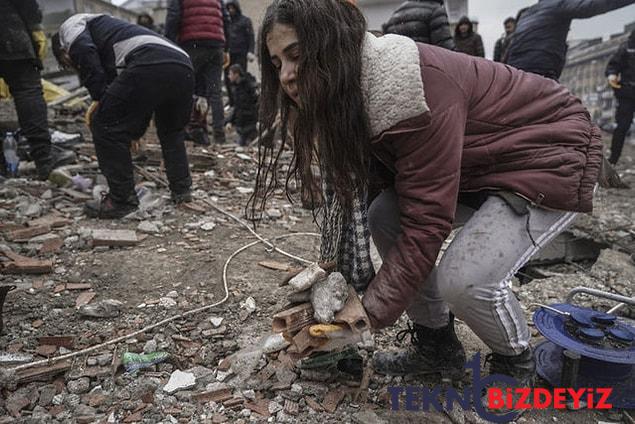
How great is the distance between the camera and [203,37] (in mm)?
6141

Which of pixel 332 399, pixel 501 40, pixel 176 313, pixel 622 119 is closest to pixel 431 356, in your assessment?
pixel 332 399

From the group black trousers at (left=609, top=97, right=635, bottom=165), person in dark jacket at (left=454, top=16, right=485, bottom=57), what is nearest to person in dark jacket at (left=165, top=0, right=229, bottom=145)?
person in dark jacket at (left=454, top=16, right=485, bottom=57)

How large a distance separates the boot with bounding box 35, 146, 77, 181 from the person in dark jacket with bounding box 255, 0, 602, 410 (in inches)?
161

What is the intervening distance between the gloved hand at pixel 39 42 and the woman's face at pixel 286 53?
4069 millimetres

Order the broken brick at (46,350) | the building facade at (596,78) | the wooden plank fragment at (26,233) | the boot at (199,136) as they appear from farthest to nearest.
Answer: the building facade at (596,78) < the boot at (199,136) < the wooden plank fragment at (26,233) < the broken brick at (46,350)

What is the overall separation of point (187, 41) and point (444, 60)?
5.23 m

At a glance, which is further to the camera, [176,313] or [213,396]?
[176,313]

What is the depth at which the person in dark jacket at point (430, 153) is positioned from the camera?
1521 millimetres

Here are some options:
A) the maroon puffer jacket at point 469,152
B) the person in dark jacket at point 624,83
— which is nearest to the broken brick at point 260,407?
the maroon puffer jacket at point 469,152

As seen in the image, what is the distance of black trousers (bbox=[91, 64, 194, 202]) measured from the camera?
3.72m

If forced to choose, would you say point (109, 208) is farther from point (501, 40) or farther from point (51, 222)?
point (501, 40)

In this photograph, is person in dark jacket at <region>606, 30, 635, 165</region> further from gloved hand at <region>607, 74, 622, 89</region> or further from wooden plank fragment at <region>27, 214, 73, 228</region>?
wooden plank fragment at <region>27, 214, 73, 228</region>

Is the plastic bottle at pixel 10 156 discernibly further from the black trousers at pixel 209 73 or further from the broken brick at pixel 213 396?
the broken brick at pixel 213 396

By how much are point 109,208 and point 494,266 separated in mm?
3403
